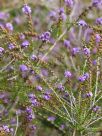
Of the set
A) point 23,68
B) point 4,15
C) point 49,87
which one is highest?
point 4,15

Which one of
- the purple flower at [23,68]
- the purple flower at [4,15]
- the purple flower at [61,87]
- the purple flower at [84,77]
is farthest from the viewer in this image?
the purple flower at [4,15]

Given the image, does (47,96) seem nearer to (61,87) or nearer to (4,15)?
(61,87)

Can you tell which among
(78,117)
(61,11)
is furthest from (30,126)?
(61,11)

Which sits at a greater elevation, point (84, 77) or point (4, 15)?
point (4, 15)

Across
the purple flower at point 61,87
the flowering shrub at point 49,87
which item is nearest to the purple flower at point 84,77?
the flowering shrub at point 49,87

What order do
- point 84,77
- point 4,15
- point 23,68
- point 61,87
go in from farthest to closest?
point 4,15, point 23,68, point 61,87, point 84,77

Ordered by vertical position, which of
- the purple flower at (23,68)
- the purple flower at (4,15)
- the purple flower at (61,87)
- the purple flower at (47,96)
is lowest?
the purple flower at (47,96)

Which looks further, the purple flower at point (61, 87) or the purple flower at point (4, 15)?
the purple flower at point (4, 15)

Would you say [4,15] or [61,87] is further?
[4,15]

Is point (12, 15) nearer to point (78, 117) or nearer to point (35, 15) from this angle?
point (35, 15)

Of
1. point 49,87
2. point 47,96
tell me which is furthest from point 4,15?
point 49,87

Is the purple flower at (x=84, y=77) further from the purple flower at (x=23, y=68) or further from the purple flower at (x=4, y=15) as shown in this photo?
the purple flower at (x=4, y=15)

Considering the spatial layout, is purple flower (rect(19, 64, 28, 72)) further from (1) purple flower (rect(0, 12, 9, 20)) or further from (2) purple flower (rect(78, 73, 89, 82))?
(1) purple flower (rect(0, 12, 9, 20))
